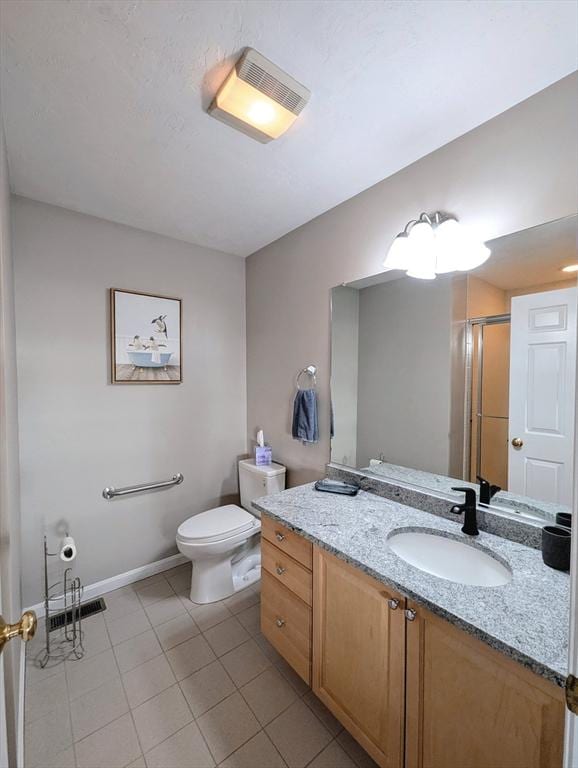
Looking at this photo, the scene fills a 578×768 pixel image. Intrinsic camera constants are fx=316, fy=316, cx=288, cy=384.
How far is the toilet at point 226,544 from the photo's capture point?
6.21 ft

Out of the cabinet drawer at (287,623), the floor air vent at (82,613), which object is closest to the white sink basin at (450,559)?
the cabinet drawer at (287,623)

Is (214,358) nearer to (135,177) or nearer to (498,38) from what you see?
(135,177)

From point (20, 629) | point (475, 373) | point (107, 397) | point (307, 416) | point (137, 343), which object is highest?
point (137, 343)

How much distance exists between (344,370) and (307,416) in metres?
0.38

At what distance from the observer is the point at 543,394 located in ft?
3.79

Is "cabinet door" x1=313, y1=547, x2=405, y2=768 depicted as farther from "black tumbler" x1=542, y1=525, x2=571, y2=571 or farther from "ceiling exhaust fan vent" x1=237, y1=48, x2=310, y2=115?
"ceiling exhaust fan vent" x1=237, y1=48, x2=310, y2=115

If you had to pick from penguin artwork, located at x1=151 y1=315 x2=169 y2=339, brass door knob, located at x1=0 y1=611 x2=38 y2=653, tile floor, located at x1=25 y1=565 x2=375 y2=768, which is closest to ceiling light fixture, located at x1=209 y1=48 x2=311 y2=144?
penguin artwork, located at x1=151 y1=315 x2=169 y2=339

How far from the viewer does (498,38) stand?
957mm

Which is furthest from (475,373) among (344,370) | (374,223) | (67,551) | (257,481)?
(67,551)

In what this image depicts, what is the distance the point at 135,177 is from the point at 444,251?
156 centimetres

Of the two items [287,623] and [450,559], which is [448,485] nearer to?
[450,559]

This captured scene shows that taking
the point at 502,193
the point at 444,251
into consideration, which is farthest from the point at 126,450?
the point at 502,193

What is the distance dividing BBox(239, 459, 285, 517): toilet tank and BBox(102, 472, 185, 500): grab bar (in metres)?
0.46

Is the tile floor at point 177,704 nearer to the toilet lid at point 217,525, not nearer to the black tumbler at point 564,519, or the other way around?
the toilet lid at point 217,525
